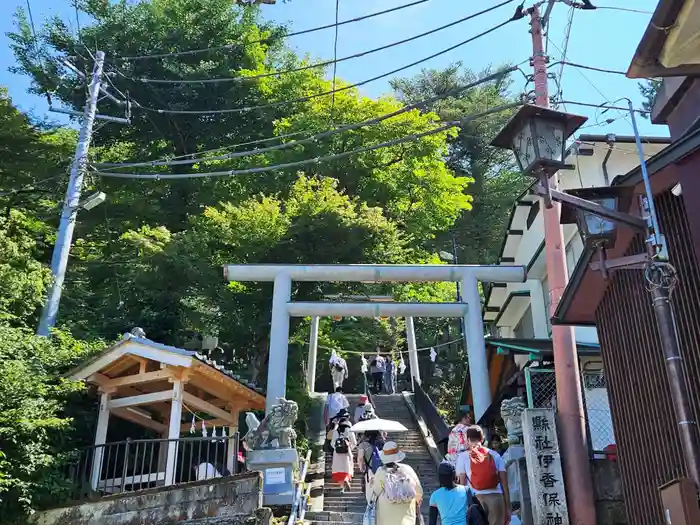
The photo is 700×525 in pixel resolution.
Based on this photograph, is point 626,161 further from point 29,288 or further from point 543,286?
point 29,288

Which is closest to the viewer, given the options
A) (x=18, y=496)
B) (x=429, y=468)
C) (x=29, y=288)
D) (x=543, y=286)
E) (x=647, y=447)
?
(x=647, y=447)

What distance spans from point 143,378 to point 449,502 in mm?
7713

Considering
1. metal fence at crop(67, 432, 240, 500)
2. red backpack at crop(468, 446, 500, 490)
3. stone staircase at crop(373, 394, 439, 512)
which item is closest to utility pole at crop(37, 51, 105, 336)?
metal fence at crop(67, 432, 240, 500)

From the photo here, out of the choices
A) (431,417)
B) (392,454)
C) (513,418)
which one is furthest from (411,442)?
(392,454)

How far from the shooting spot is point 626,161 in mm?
16516

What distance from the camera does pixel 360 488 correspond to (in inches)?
541

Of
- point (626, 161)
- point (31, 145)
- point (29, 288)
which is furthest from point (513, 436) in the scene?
point (31, 145)

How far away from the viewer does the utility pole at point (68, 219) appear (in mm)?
13930

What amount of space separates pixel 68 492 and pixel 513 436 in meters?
7.49

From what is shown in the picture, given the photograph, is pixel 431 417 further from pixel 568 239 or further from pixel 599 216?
pixel 599 216

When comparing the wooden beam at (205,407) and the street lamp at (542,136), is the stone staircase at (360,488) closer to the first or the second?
the wooden beam at (205,407)

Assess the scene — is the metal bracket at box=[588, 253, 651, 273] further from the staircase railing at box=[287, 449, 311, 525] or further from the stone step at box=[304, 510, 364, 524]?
the stone step at box=[304, 510, 364, 524]

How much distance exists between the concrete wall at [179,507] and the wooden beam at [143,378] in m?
2.45

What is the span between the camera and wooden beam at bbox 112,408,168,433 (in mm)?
13814
